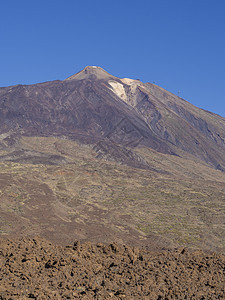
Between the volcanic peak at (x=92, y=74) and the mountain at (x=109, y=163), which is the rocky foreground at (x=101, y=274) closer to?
the mountain at (x=109, y=163)

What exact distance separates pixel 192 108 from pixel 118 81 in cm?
2811

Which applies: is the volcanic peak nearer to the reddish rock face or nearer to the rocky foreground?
the reddish rock face

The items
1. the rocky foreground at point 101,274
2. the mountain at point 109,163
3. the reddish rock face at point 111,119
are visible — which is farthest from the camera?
the reddish rock face at point 111,119

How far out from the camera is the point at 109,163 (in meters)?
75.9

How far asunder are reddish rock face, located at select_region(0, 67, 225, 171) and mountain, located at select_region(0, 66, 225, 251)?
0.32 m

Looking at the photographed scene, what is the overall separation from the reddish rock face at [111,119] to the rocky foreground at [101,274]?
6304cm

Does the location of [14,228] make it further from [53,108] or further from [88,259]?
[53,108]

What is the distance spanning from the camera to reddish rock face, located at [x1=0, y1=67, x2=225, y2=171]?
3787 inches

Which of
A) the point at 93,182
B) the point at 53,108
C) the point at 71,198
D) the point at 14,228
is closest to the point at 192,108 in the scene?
the point at 53,108

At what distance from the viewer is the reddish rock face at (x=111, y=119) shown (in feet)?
316

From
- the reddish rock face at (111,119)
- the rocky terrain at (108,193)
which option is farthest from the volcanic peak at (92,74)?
the rocky terrain at (108,193)

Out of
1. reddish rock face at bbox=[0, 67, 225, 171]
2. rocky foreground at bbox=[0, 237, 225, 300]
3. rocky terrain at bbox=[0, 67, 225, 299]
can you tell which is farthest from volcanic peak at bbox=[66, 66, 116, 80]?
rocky foreground at bbox=[0, 237, 225, 300]

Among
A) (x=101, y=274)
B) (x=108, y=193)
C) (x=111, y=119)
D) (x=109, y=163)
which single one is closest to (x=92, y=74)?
(x=111, y=119)

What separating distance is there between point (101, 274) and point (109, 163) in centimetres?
6185
